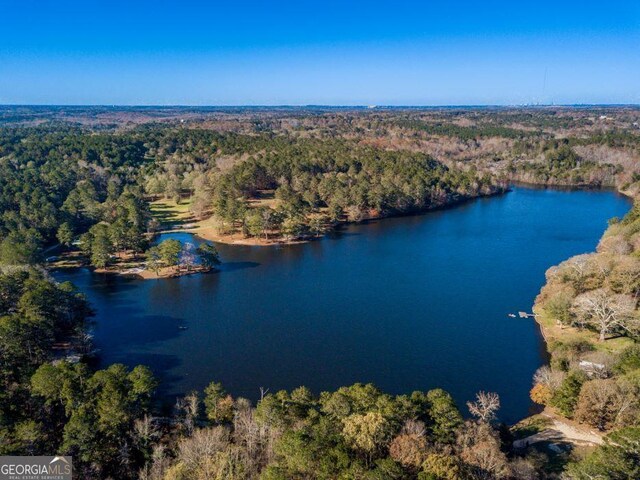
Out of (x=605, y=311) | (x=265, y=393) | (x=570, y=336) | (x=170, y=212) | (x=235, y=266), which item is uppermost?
(x=170, y=212)

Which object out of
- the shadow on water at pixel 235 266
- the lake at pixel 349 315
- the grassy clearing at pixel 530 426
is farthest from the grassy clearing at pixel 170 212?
the grassy clearing at pixel 530 426

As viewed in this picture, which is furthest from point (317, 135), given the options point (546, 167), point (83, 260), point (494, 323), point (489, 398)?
point (489, 398)

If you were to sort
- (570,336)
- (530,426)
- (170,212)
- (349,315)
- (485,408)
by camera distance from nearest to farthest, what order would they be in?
(485,408)
(530,426)
(570,336)
(349,315)
(170,212)

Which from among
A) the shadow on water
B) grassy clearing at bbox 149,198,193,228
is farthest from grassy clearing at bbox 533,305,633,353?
grassy clearing at bbox 149,198,193,228

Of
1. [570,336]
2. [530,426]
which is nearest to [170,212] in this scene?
[570,336]

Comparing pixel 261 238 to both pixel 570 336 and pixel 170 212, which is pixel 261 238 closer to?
pixel 170 212

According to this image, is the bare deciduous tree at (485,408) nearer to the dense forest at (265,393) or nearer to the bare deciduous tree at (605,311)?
the dense forest at (265,393)

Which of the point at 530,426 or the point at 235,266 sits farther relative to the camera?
the point at 235,266
